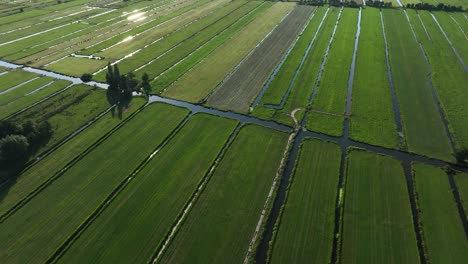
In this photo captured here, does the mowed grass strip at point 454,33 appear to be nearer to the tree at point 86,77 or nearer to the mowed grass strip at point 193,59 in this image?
the mowed grass strip at point 193,59

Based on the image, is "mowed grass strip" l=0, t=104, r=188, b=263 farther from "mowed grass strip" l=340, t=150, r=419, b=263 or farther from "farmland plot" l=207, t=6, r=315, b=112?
"mowed grass strip" l=340, t=150, r=419, b=263

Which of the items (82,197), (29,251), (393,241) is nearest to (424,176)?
(393,241)

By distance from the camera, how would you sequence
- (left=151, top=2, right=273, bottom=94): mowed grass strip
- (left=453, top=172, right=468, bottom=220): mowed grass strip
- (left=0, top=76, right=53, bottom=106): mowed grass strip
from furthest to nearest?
1. (left=151, top=2, right=273, bottom=94): mowed grass strip
2. (left=0, top=76, right=53, bottom=106): mowed grass strip
3. (left=453, top=172, right=468, bottom=220): mowed grass strip

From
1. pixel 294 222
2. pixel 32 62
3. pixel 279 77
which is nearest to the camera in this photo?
pixel 294 222

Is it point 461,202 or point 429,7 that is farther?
point 429,7

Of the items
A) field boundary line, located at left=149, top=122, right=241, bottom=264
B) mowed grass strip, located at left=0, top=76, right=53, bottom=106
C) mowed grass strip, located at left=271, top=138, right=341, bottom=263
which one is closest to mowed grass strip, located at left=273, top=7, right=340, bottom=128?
mowed grass strip, located at left=271, top=138, right=341, bottom=263

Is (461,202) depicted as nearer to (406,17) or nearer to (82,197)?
(82,197)

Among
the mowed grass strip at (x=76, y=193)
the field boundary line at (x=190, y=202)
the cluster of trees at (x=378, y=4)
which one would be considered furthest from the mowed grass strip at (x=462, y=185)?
the cluster of trees at (x=378, y=4)

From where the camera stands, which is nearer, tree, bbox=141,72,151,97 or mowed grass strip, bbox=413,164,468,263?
mowed grass strip, bbox=413,164,468,263
